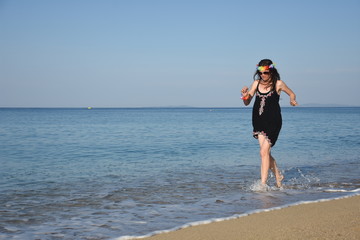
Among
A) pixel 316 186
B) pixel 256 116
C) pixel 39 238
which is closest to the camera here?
pixel 39 238

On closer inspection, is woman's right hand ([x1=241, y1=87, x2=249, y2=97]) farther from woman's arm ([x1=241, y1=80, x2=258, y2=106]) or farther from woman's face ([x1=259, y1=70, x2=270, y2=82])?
woman's face ([x1=259, y1=70, x2=270, y2=82])

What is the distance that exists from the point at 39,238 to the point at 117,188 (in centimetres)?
297

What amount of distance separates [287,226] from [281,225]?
3.2 inches

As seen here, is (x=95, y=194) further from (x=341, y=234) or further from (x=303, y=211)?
Result: (x=341, y=234)

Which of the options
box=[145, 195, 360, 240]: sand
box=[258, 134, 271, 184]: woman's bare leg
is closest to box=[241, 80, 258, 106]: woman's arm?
box=[258, 134, 271, 184]: woman's bare leg

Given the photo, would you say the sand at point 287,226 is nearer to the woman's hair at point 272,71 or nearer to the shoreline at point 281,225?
the shoreline at point 281,225

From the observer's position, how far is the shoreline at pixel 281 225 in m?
3.93

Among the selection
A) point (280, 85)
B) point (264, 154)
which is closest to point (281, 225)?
point (264, 154)

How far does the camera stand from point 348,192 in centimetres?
666

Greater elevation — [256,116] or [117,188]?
[256,116]

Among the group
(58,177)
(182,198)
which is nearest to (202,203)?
(182,198)

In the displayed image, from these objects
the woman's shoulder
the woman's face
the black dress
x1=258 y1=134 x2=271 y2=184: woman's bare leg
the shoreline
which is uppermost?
the woman's face

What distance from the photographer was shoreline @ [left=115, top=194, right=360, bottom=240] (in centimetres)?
393

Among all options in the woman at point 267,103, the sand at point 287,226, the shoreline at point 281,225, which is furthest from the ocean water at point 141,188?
the woman at point 267,103
